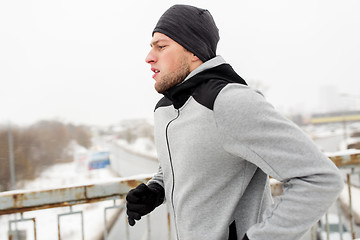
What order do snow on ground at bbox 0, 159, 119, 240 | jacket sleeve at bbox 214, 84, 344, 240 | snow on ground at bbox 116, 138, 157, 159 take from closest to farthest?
jacket sleeve at bbox 214, 84, 344, 240 → snow on ground at bbox 0, 159, 119, 240 → snow on ground at bbox 116, 138, 157, 159

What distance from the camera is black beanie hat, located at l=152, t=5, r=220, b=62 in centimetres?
124

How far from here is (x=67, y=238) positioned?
83.0 feet

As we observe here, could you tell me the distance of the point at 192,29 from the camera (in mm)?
1254

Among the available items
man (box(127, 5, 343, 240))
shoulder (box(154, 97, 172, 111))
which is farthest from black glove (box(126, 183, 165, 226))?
shoulder (box(154, 97, 172, 111))

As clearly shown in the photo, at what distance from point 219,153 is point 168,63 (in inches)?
18.1

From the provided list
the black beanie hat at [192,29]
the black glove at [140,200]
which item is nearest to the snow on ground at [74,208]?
the black glove at [140,200]

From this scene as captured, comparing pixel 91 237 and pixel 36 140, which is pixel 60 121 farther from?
pixel 91 237

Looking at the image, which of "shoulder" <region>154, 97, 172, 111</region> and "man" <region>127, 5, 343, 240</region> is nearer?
"man" <region>127, 5, 343, 240</region>

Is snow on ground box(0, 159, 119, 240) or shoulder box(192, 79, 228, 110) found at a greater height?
shoulder box(192, 79, 228, 110)

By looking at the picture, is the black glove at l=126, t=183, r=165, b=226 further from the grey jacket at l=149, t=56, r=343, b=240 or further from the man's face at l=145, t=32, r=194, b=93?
the man's face at l=145, t=32, r=194, b=93

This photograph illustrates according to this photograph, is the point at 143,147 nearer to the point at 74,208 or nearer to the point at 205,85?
the point at 74,208

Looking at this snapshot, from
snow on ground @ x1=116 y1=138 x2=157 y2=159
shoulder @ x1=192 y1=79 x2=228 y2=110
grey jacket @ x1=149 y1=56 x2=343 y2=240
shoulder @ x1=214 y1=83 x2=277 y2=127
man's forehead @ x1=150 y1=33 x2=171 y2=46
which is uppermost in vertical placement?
man's forehead @ x1=150 y1=33 x2=171 y2=46

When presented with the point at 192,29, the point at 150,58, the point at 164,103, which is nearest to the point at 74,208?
the point at 164,103

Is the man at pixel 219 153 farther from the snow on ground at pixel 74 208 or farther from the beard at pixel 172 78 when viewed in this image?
the snow on ground at pixel 74 208
